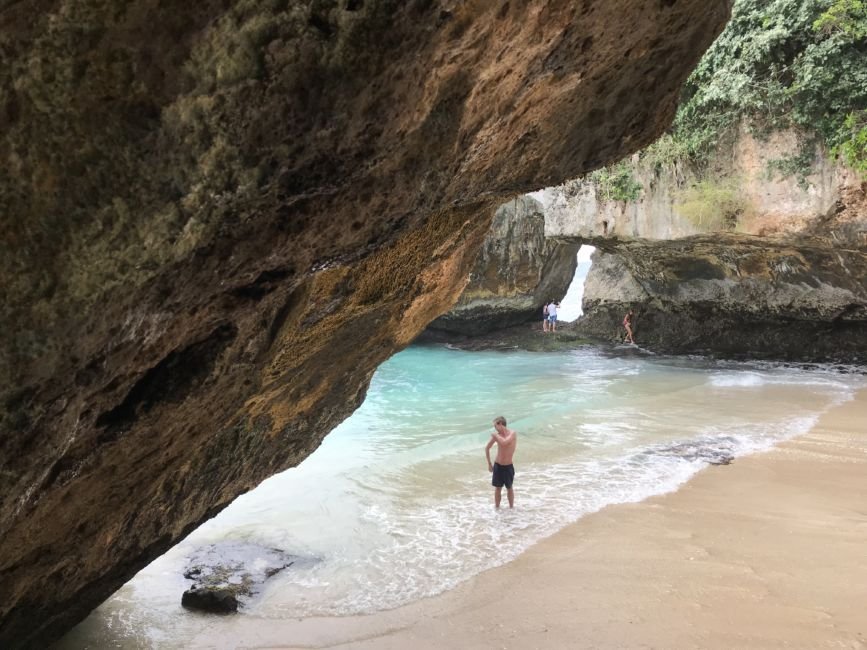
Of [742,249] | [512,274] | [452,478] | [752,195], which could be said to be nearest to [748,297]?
[742,249]

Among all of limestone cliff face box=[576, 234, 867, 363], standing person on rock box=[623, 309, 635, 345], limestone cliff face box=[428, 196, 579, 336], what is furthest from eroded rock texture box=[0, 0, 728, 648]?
limestone cliff face box=[428, 196, 579, 336]

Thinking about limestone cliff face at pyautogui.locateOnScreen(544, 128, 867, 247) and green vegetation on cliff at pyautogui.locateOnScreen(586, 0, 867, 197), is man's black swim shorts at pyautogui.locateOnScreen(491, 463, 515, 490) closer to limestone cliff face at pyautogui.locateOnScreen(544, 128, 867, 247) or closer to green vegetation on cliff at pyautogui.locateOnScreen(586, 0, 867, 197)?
green vegetation on cliff at pyautogui.locateOnScreen(586, 0, 867, 197)

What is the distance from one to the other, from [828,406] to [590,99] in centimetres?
1100

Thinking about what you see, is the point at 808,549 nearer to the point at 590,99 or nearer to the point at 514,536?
the point at 514,536

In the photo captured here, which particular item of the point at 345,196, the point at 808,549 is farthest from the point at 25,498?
the point at 808,549

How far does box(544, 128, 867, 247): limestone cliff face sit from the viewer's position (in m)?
11.7

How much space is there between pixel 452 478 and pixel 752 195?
25.3 ft

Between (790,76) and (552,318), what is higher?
(790,76)

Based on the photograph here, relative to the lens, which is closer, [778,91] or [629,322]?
[778,91]

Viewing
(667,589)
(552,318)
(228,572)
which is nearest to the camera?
(667,589)

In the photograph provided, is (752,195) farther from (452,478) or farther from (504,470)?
(504,470)

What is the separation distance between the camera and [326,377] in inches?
188


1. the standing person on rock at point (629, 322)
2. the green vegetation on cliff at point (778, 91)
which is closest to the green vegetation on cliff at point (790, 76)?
the green vegetation on cliff at point (778, 91)

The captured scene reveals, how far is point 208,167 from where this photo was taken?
6.15 ft
